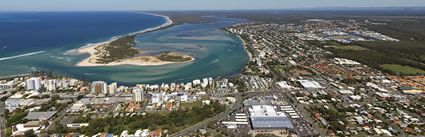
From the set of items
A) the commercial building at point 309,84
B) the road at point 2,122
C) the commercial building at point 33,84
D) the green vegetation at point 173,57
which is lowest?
the road at point 2,122

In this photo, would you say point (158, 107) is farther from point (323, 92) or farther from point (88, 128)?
point (323, 92)

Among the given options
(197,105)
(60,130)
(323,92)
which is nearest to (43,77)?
(60,130)

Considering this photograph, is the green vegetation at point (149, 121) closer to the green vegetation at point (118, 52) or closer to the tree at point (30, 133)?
the tree at point (30, 133)

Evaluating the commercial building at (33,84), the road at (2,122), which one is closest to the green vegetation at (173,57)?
the commercial building at (33,84)

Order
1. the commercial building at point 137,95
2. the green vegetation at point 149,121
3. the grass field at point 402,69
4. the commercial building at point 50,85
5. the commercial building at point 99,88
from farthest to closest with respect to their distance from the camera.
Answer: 1. the grass field at point 402,69
2. the commercial building at point 50,85
3. the commercial building at point 99,88
4. the commercial building at point 137,95
5. the green vegetation at point 149,121

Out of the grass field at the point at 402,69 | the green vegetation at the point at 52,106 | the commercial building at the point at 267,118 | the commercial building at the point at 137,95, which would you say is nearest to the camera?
the commercial building at the point at 267,118

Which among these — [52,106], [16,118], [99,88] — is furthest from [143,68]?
[16,118]

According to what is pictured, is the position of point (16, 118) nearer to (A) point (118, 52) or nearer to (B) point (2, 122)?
(B) point (2, 122)

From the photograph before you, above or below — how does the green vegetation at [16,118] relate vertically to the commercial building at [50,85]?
below
